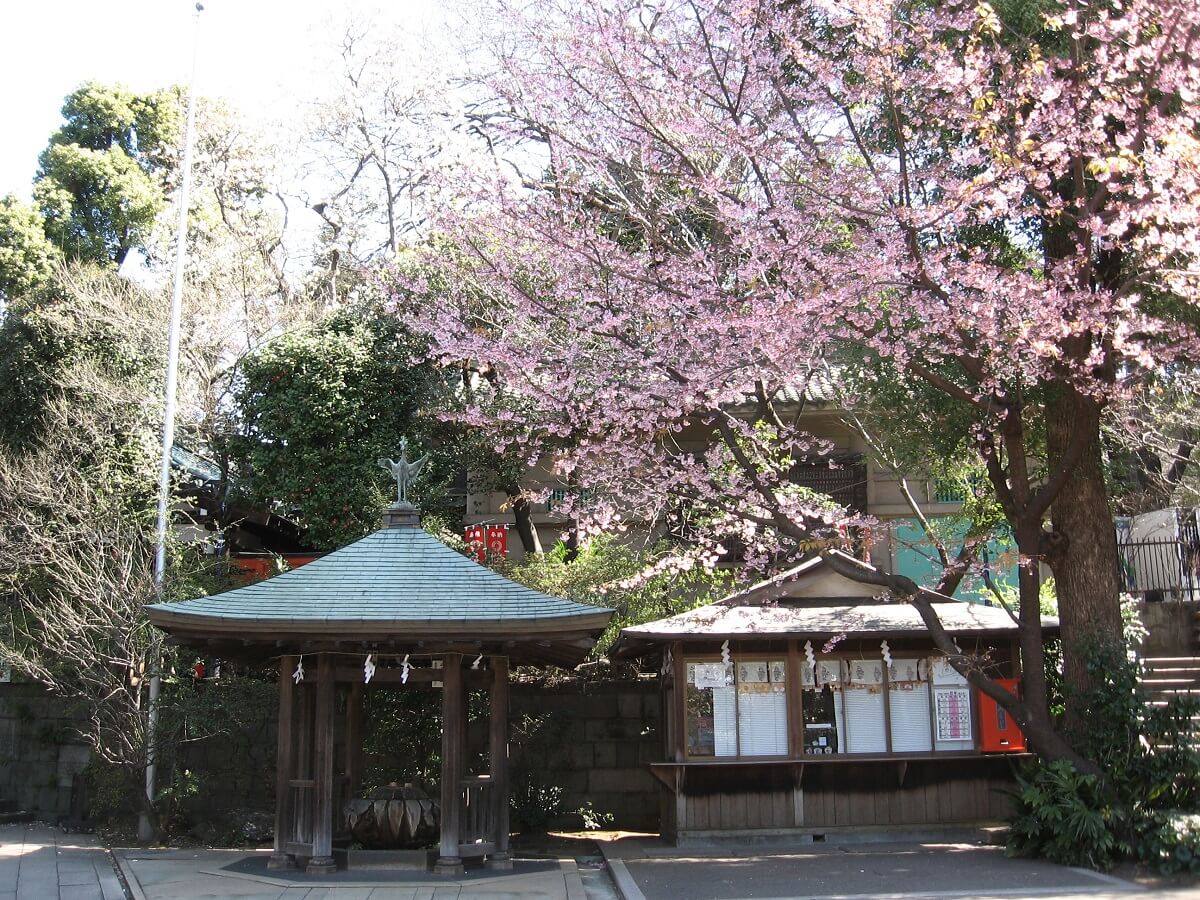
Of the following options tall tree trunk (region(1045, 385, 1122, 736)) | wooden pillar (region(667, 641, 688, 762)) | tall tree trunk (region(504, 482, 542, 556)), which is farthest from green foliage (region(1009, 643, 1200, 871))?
tall tree trunk (region(504, 482, 542, 556))

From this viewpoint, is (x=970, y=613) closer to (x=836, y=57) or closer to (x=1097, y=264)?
(x=1097, y=264)

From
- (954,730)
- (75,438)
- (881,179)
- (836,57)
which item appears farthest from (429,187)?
(954,730)

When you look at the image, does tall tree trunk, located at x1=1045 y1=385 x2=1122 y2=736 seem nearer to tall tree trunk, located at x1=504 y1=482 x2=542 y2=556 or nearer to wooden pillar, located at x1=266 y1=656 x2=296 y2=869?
wooden pillar, located at x1=266 y1=656 x2=296 y2=869

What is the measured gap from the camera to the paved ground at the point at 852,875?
9.20 metres

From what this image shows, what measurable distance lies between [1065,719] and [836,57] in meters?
7.68

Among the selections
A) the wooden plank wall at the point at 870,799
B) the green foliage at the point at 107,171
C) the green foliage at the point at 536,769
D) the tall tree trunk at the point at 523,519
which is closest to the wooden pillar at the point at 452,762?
the green foliage at the point at 536,769

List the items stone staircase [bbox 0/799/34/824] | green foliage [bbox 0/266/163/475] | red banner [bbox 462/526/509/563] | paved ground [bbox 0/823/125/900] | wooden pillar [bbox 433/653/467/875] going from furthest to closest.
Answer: red banner [bbox 462/526/509/563]
green foliage [bbox 0/266/163/475]
stone staircase [bbox 0/799/34/824]
wooden pillar [bbox 433/653/467/875]
paved ground [bbox 0/823/125/900]

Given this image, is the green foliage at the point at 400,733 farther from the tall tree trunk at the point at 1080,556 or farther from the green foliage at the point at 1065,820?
the tall tree trunk at the point at 1080,556

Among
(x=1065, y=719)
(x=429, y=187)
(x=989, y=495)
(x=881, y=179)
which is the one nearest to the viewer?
(x=881, y=179)

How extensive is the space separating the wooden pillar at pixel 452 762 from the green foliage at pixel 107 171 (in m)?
13.1

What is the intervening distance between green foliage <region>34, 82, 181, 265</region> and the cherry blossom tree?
37.2 ft

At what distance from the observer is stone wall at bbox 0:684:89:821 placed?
1562 centimetres

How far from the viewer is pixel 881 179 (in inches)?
408

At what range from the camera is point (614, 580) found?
14.5 m
